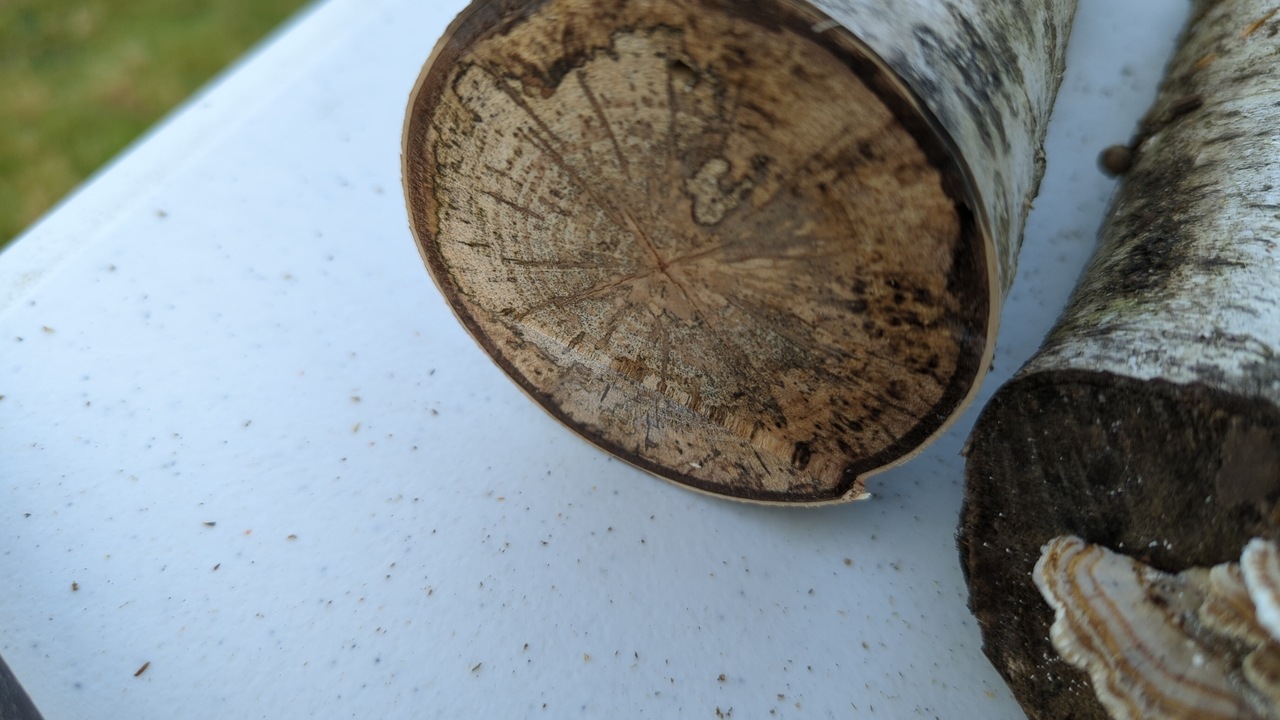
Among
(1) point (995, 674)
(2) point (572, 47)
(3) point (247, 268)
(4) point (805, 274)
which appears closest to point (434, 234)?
(2) point (572, 47)

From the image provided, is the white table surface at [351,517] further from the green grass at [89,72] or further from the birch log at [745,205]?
the green grass at [89,72]

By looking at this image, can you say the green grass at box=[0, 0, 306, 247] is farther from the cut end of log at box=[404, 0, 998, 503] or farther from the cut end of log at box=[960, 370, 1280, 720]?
Answer: the cut end of log at box=[960, 370, 1280, 720]

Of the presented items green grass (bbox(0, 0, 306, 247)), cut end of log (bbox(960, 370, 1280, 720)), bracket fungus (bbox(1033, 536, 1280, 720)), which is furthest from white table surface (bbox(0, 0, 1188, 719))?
green grass (bbox(0, 0, 306, 247))

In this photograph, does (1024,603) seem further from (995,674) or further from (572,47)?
(572,47)

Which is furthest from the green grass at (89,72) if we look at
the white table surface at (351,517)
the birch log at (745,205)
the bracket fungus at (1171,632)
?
the bracket fungus at (1171,632)

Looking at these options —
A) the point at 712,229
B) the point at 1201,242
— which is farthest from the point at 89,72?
the point at 1201,242
